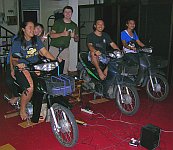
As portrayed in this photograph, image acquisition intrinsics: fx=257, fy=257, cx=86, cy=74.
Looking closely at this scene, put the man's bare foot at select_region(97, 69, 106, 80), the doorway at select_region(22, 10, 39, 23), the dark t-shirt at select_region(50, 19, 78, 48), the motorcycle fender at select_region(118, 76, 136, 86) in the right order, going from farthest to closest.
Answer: the doorway at select_region(22, 10, 39, 23) < the dark t-shirt at select_region(50, 19, 78, 48) < the man's bare foot at select_region(97, 69, 106, 80) < the motorcycle fender at select_region(118, 76, 136, 86)

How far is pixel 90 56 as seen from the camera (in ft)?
14.2

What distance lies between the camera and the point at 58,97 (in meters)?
2.98

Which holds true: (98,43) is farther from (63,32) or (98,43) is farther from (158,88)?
(158,88)

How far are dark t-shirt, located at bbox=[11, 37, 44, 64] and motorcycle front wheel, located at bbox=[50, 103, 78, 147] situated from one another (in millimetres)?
760

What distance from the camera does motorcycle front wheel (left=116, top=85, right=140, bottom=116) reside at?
378 cm

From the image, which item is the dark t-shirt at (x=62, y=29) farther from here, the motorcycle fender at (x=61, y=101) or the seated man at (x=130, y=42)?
the motorcycle fender at (x=61, y=101)

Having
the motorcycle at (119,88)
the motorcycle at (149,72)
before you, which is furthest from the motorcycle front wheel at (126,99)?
the motorcycle at (149,72)

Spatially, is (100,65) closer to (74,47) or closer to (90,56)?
(90,56)

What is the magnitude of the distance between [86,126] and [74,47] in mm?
3669

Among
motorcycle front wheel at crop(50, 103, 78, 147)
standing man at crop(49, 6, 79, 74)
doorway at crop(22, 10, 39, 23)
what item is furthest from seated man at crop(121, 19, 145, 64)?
doorway at crop(22, 10, 39, 23)

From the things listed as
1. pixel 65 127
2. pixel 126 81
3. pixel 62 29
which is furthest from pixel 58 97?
pixel 62 29

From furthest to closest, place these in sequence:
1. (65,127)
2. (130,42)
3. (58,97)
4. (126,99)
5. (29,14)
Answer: (29,14)
(130,42)
(126,99)
(58,97)
(65,127)

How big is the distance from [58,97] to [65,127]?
0.36 metres

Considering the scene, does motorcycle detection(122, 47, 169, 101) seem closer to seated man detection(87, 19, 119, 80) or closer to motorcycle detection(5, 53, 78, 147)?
seated man detection(87, 19, 119, 80)
